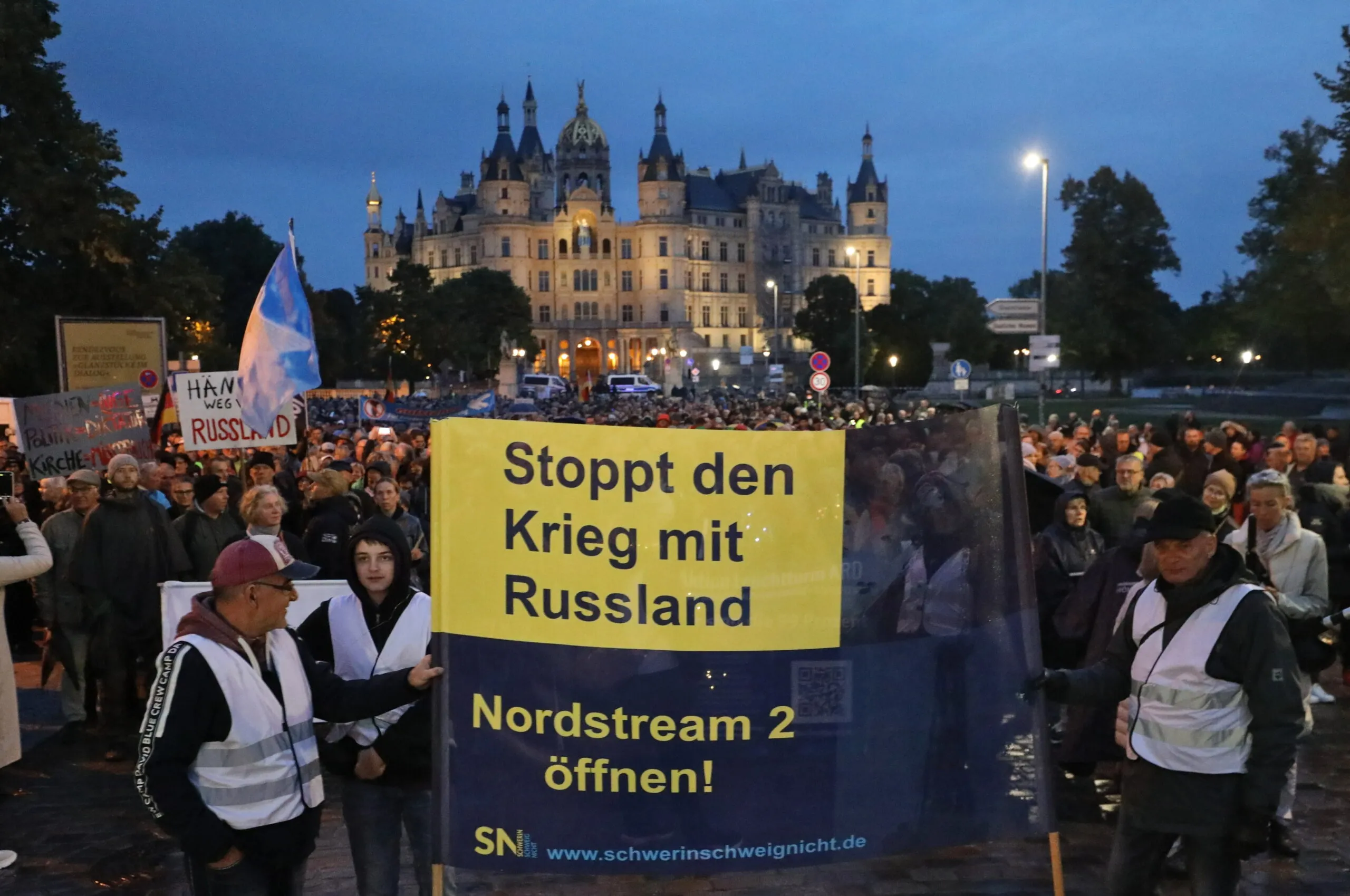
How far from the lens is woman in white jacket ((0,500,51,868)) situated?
5156 mm

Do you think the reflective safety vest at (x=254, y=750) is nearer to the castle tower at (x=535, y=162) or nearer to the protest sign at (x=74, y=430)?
the protest sign at (x=74, y=430)

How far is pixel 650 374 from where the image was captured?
381 feet

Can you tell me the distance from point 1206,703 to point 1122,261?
2280 inches

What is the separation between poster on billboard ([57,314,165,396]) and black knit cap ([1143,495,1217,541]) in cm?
1767

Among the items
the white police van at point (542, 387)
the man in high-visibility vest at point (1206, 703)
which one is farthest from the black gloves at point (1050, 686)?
the white police van at point (542, 387)

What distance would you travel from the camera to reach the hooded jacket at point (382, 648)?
3.58m

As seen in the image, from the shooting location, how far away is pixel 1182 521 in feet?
11.0

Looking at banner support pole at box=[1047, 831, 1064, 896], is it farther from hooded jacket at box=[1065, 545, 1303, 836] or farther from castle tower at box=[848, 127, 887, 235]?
castle tower at box=[848, 127, 887, 235]

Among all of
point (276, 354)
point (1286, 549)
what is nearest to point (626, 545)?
point (1286, 549)

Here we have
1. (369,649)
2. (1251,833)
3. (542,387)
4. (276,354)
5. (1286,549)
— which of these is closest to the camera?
(1251,833)

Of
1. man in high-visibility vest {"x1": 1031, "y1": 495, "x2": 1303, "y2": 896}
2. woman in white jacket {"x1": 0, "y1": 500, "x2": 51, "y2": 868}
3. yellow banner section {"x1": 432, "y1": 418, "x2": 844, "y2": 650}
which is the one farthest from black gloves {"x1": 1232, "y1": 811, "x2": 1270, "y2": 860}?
woman in white jacket {"x1": 0, "y1": 500, "x2": 51, "y2": 868}

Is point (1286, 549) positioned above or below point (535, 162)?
below

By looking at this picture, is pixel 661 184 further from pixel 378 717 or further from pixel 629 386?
pixel 378 717

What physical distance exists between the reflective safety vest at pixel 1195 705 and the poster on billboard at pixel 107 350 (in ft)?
57.9
